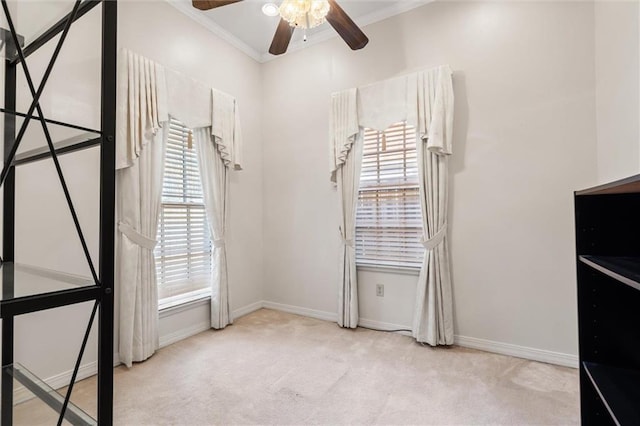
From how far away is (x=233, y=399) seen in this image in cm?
195

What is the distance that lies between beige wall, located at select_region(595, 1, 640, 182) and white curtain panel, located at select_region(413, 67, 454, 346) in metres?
0.96

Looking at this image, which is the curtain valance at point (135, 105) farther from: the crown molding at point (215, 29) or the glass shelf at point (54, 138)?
the glass shelf at point (54, 138)

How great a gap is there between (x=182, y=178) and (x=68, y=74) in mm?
1101

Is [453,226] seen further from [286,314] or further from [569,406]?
[286,314]

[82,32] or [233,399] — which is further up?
[82,32]

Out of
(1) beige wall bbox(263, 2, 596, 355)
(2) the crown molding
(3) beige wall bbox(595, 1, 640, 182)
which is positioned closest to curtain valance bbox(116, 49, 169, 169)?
(2) the crown molding

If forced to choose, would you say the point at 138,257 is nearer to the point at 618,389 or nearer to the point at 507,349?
the point at 618,389

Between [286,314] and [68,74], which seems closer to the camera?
[68,74]

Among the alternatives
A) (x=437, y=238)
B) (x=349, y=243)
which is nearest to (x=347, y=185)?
(x=349, y=243)

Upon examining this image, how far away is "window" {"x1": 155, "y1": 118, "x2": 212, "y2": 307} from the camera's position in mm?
2814

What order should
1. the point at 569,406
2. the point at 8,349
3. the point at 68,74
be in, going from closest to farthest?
1. the point at 8,349
2. the point at 569,406
3. the point at 68,74

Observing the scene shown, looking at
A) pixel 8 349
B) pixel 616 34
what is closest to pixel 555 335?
pixel 616 34

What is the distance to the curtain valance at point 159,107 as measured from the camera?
2389mm

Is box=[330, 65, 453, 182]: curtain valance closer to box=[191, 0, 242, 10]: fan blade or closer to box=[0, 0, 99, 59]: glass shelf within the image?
box=[191, 0, 242, 10]: fan blade
